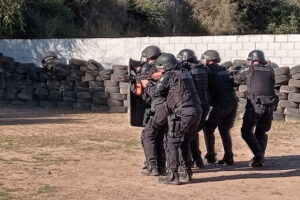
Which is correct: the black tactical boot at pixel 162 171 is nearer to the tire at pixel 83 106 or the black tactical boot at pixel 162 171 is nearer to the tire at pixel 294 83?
the tire at pixel 294 83

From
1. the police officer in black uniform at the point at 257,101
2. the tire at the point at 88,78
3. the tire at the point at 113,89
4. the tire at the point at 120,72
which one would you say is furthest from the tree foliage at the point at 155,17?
the police officer in black uniform at the point at 257,101

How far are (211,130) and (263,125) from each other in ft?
2.87

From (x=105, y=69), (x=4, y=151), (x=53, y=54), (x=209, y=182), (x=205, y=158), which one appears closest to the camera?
(x=209, y=182)

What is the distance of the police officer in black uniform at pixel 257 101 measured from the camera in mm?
10406

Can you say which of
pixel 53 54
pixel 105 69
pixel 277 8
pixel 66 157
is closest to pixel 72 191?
pixel 66 157

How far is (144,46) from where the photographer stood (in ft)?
61.5

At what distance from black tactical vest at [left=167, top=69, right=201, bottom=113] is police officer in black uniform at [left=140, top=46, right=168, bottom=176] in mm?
256

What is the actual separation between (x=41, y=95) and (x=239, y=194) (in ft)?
Result: 41.4

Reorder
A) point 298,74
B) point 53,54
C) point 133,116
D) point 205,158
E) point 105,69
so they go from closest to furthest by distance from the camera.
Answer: point 133,116, point 205,158, point 298,74, point 105,69, point 53,54

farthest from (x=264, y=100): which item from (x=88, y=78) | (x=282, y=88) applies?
(x=88, y=78)

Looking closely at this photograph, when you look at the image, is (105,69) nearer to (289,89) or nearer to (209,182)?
(289,89)

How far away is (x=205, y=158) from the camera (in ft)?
35.9

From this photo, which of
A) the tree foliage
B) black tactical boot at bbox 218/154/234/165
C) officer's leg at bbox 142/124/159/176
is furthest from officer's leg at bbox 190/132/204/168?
the tree foliage

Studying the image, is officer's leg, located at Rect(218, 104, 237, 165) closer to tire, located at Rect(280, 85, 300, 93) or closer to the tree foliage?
tire, located at Rect(280, 85, 300, 93)
